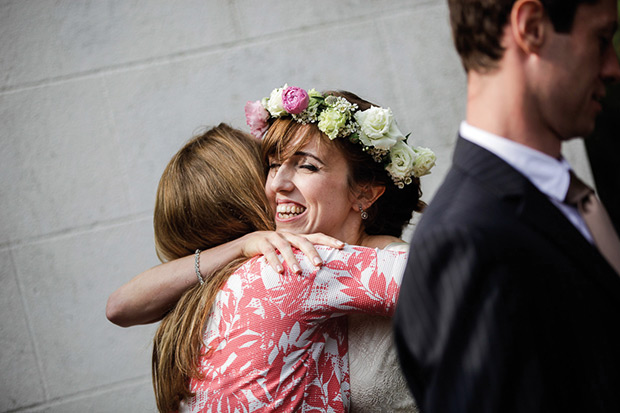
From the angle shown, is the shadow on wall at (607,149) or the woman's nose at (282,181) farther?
the shadow on wall at (607,149)

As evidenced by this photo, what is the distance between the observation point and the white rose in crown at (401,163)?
249 centimetres

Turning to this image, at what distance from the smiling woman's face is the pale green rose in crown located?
81mm

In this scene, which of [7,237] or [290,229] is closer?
[290,229]

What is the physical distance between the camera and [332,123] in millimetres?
2365

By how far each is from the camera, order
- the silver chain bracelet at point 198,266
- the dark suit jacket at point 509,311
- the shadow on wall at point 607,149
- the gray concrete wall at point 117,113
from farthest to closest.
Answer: the shadow on wall at point 607,149, the gray concrete wall at point 117,113, the silver chain bracelet at point 198,266, the dark suit jacket at point 509,311

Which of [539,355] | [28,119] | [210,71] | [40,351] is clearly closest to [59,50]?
[28,119]

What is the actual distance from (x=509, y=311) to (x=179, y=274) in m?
1.56

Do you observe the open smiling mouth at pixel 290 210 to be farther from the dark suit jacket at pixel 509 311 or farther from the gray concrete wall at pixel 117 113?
the gray concrete wall at pixel 117 113

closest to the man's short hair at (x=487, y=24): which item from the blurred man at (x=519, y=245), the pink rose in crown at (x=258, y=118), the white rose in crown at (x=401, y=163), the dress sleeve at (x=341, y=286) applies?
the blurred man at (x=519, y=245)

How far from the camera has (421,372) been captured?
122cm

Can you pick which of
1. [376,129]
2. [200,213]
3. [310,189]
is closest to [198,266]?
[200,213]

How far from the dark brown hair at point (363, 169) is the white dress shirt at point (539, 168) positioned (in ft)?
3.83

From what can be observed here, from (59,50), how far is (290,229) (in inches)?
95.4

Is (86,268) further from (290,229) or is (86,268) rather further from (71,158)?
(290,229)
